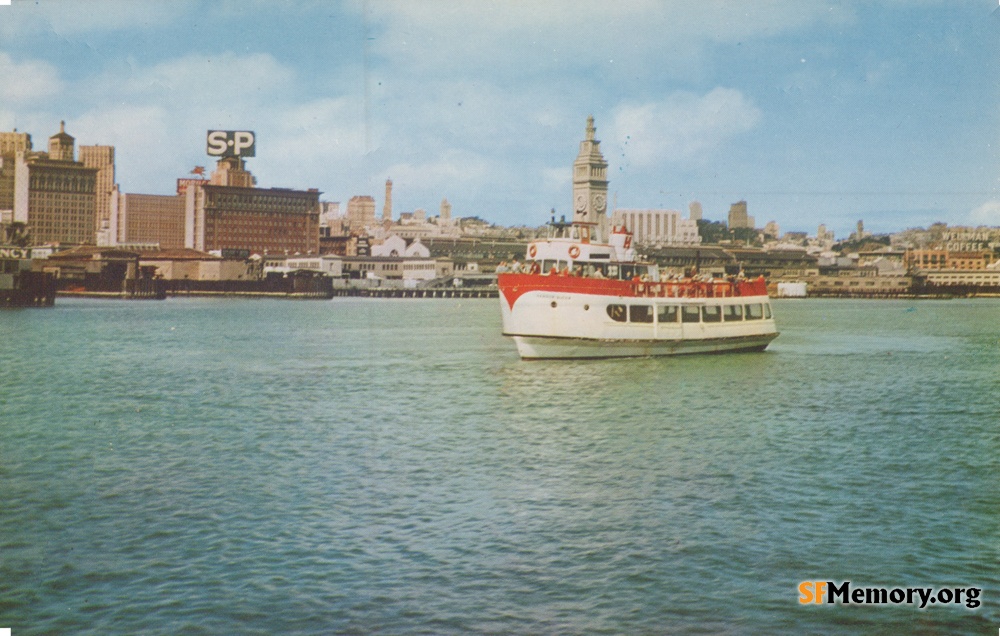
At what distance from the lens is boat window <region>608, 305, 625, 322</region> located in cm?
4266

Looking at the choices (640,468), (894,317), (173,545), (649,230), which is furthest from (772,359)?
(649,230)

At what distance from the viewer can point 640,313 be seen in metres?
43.8

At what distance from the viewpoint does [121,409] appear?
105ft

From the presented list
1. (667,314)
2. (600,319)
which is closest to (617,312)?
(600,319)

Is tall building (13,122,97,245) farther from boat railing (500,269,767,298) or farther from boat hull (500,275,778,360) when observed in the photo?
boat railing (500,269,767,298)

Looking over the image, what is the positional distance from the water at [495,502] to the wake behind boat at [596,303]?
116 inches

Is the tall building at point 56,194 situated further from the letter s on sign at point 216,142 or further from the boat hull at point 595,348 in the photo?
the boat hull at point 595,348

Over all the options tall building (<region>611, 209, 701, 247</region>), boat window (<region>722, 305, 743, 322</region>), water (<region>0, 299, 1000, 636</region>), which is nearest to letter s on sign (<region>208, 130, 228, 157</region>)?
water (<region>0, 299, 1000, 636</region>)

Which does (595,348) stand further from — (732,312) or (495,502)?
(495,502)

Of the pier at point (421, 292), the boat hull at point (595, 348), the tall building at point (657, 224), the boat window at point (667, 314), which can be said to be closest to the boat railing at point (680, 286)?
the boat window at point (667, 314)

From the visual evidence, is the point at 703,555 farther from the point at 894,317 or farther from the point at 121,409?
the point at 894,317

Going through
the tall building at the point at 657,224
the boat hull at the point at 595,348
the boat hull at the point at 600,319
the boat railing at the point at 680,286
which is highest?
the tall building at the point at 657,224

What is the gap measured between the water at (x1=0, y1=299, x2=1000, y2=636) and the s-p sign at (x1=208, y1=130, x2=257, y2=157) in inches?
583

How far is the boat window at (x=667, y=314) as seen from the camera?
4441 cm
